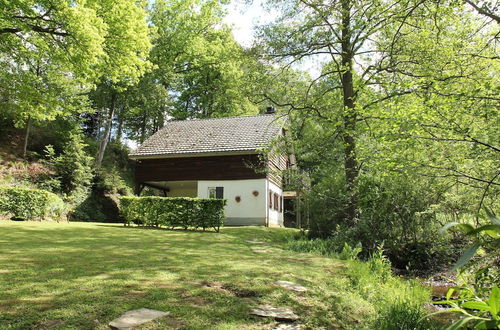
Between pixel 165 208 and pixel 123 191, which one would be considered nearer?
pixel 165 208

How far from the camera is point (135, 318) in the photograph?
323 centimetres

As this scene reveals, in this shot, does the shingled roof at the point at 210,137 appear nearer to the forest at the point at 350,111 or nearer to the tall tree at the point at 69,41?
the forest at the point at 350,111

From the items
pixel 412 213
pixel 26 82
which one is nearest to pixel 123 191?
pixel 26 82

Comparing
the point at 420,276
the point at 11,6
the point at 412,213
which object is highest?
the point at 11,6

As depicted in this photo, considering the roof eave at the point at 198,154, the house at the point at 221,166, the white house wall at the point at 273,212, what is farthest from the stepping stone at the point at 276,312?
the white house wall at the point at 273,212

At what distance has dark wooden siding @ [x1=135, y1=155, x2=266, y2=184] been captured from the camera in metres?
20.6

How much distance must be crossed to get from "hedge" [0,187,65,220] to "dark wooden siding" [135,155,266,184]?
7407mm

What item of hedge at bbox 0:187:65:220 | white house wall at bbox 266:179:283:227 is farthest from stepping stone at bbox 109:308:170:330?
white house wall at bbox 266:179:283:227

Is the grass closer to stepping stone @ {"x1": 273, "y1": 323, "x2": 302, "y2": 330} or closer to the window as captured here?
stepping stone @ {"x1": 273, "y1": 323, "x2": 302, "y2": 330}

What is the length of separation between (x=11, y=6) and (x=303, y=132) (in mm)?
11300

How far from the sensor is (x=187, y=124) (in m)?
25.5

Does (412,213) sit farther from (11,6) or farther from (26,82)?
(26,82)

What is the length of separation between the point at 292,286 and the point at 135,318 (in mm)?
2386

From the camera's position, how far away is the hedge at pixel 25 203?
14258 millimetres
